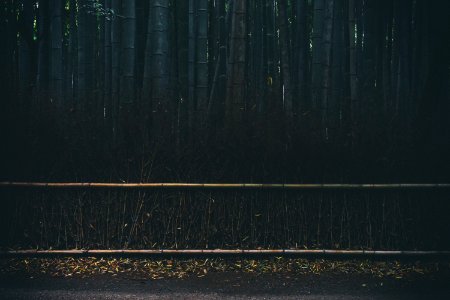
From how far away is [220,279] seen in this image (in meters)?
3.99

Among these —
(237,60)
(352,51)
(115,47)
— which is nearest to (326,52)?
(352,51)

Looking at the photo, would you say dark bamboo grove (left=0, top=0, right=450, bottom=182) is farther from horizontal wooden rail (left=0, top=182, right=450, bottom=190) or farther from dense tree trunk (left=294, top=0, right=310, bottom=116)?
dense tree trunk (left=294, top=0, right=310, bottom=116)

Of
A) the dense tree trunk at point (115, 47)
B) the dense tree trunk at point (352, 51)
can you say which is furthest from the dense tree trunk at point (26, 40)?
the dense tree trunk at point (352, 51)

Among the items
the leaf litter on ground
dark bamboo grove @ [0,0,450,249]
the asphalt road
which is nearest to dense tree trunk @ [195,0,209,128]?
dark bamboo grove @ [0,0,450,249]

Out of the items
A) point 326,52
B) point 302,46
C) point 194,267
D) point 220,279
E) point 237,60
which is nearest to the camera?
point 220,279

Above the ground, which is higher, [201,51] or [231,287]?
[201,51]

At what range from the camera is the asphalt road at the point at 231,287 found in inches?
142

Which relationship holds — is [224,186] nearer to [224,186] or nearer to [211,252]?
[224,186]

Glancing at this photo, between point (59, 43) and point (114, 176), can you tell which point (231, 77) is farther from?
point (59, 43)

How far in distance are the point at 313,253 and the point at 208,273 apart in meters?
0.91

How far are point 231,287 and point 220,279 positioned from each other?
0.19 m

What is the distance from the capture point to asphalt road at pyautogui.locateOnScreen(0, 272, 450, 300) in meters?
3.60

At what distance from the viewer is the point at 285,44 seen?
255 inches

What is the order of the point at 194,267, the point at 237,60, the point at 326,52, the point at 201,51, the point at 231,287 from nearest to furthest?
the point at 231,287 < the point at 194,267 < the point at 237,60 < the point at 326,52 < the point at 201,51
